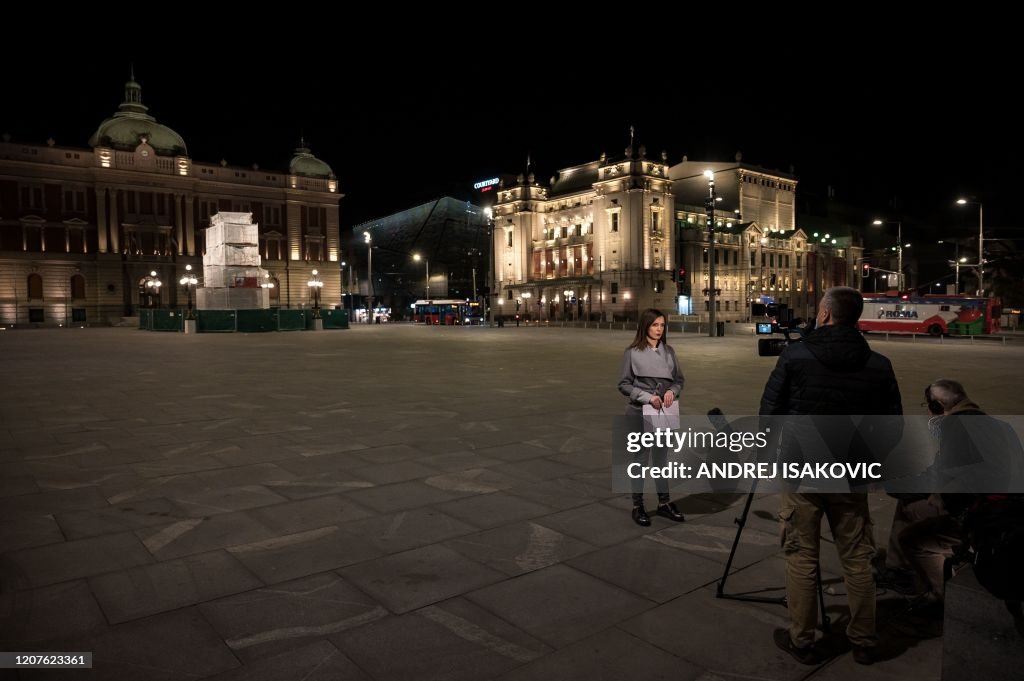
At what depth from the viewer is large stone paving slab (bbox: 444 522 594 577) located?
468 cm

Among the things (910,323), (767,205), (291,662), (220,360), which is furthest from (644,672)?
(767,205)

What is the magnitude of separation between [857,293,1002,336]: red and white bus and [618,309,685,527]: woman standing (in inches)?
1460

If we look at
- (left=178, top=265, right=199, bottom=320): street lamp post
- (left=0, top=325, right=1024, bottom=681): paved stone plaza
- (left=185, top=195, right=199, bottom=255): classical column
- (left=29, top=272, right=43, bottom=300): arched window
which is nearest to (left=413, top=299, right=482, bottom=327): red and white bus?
(left=178, top=265, right=199, bottom=320): street lamp post

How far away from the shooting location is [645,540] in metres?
5.18

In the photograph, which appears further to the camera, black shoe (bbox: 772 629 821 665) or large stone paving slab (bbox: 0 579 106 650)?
large stone paving slab (bbox: 0 579 106 650)

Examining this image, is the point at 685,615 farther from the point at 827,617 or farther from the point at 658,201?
the point at 658,201

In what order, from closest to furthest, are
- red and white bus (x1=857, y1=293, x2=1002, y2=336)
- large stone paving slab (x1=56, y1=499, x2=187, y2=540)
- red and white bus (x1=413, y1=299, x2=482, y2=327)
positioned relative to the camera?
large stone paving slab (x1=56, y1=499, x2=187, y2=540)
red and white bus (x1=857, y1=293, x2=1002, y2=336)
red and white bus (x1=413, y1=299, x2=482, y2=327)

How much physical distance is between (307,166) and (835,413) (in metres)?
92.1

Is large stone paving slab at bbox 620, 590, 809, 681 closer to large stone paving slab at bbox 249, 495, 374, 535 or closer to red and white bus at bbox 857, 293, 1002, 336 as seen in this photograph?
large stone paving slab at bbox 249, 495, 374, 535

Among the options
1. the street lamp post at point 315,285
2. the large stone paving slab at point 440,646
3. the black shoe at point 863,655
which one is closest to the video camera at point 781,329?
the black shoe at point 863,655

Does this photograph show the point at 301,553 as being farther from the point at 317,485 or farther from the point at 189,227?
the point at 189,227

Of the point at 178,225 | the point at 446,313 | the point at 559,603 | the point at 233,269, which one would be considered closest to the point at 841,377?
the point at 559,603

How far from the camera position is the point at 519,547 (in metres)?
4.98

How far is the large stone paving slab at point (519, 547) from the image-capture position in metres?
4.68
